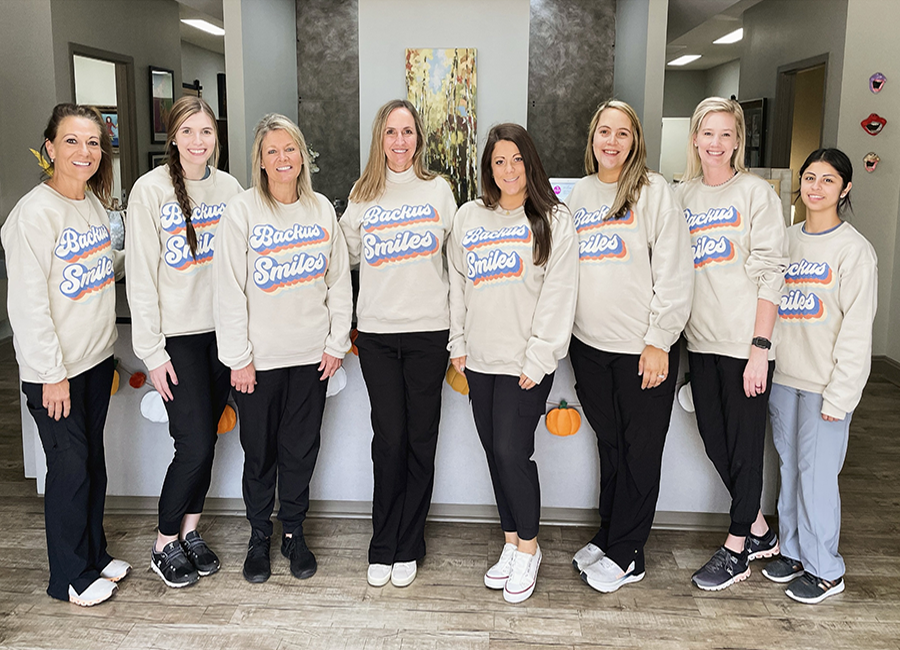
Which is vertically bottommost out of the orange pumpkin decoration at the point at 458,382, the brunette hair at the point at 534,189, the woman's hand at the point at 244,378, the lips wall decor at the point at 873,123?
the orange pumpkin decoration at the point at 458,382

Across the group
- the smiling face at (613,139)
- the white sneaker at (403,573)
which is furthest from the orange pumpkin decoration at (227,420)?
the smiling face at (613,139)

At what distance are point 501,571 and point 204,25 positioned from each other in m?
9.15

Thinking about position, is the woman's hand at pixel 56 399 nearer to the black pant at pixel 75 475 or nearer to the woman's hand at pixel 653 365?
the black pant at pixel 75 475

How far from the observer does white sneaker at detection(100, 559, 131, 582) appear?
253cm

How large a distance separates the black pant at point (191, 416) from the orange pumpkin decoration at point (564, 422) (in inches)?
44.0

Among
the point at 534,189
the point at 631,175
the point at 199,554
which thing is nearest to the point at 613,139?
the point at 631,175

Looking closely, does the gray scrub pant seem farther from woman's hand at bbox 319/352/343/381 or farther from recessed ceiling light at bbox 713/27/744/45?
recessed ceiling light at bbox 713/27/744/45

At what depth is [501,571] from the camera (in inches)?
99.0

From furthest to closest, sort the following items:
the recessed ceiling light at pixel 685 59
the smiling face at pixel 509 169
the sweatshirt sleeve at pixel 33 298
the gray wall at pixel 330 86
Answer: the recessed ceiling light at pixel 685 59, the gray wall at pixel 330 86, the smiling face at pixel 509 169, the sweatshirt sleeve at pixel 33 298

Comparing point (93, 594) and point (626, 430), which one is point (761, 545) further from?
point (93, 594)

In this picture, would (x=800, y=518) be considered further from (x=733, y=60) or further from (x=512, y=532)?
(x=733, y=60)

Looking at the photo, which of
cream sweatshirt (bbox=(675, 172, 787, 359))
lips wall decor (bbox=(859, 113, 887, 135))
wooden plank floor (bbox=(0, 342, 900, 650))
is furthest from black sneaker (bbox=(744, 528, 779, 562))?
lips wall decor (bbox=(859, 113, 887, 135))

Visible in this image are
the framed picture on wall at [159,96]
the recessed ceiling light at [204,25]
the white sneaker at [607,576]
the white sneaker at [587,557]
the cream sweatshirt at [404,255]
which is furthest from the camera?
the recessed ceiling light at [204,25]

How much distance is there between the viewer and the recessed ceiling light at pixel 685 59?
12.3 metres
